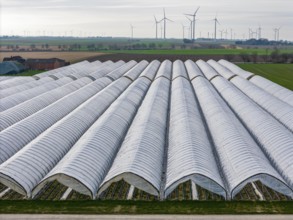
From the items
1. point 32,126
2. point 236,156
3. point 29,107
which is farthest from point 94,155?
point 29,107

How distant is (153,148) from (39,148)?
8.86 m

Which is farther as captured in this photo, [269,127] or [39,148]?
[269,127]

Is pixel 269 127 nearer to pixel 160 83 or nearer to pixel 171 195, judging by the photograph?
pixel 171 195

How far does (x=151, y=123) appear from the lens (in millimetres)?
35375

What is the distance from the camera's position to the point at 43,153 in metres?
28.1

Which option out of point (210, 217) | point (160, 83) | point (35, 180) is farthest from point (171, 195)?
point (160, 83)

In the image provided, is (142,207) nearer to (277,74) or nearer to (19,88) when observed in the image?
(19,88)

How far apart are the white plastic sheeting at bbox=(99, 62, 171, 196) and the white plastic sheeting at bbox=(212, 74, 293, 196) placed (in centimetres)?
773

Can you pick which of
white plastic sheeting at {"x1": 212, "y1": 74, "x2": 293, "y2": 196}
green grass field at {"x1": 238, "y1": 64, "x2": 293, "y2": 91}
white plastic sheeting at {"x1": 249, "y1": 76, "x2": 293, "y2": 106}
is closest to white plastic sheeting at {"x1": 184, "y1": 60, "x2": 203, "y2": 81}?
white plastic sheeting at {"x1": 249, "y1": 76, "x2": 293, "y2": 106}

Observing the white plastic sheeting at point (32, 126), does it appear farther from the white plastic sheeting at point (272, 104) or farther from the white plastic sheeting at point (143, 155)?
the white plastic sheeting at point (272, 104)

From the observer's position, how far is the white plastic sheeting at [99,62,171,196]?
2436cm

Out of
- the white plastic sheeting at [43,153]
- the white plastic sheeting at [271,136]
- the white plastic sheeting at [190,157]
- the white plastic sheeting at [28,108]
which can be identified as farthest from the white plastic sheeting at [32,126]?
the white plastic sheeting at [271,136]

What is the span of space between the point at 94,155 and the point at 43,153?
402cm

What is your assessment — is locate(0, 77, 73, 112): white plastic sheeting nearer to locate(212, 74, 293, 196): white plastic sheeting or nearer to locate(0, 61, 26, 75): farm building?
locate(212, 74, 293, 196): white plastic sheeting
